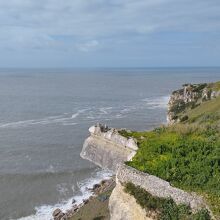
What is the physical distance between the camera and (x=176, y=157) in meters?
28.8

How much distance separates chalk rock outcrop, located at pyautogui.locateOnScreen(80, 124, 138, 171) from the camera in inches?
1606

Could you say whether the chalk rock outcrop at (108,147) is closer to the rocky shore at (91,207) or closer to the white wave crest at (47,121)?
the rocky shore at (91,207)

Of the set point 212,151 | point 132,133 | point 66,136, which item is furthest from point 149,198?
point 66,136

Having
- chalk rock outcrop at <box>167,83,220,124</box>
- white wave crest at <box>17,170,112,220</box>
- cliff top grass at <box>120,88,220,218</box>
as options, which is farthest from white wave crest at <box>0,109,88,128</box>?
cliff top grass at <box>120,88,220,218</box>

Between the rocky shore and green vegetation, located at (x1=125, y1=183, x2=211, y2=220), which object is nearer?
green vegetation, located at (x1=125, y1=183, x2=211, y2=220)

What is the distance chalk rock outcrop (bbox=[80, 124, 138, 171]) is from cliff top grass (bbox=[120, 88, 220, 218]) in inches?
227

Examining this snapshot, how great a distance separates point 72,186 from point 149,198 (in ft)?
88.9

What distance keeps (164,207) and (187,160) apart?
15.1 ft

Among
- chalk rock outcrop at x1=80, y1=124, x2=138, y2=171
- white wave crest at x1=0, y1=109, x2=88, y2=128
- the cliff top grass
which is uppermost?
the cliff top grass

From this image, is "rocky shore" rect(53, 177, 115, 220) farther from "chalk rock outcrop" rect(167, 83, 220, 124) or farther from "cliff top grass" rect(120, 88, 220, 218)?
"chalk rock outcrop" rect(167, 83, 220, 124)

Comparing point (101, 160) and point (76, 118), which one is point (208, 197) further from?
point (76, 118)

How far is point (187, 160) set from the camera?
28.1m

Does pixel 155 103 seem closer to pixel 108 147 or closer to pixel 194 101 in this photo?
pixel 194 101

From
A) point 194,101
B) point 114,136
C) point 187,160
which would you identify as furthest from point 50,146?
point 187,160
